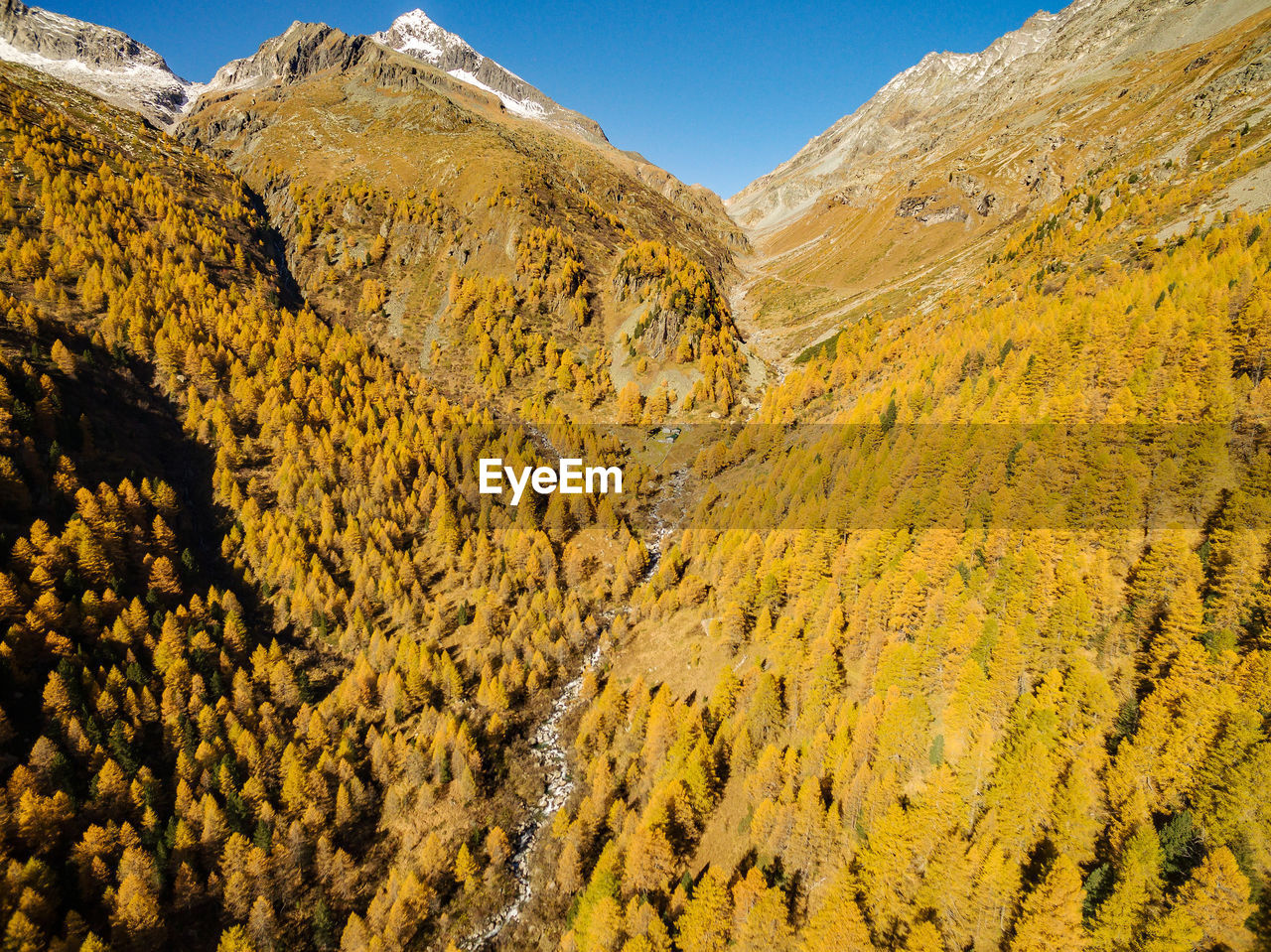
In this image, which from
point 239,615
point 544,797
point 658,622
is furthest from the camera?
point 658,622

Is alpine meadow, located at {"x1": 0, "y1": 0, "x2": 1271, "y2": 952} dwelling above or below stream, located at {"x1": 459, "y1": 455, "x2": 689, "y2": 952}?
above

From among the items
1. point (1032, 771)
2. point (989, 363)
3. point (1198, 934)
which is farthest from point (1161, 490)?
point (989, 363)

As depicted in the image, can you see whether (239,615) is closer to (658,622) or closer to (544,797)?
(544,797)

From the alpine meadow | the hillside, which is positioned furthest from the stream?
the hillside

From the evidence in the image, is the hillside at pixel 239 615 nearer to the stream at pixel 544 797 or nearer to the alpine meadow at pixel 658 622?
the alpine meadow at pixel 658 622

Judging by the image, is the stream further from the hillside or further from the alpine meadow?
the hillside

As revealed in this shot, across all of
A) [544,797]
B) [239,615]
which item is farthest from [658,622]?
[239,615]

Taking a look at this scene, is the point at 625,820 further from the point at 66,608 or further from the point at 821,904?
the point at 66,608
